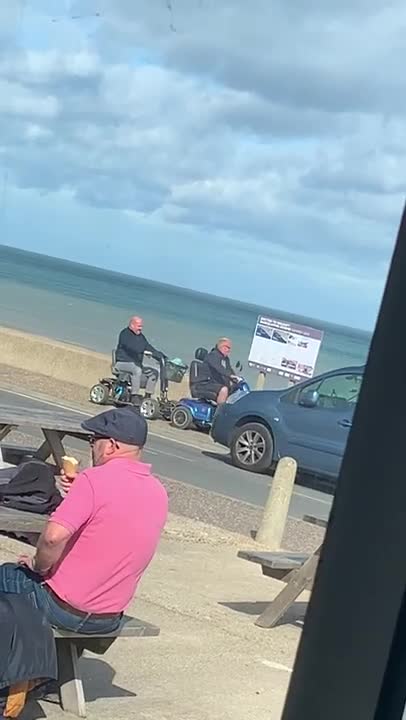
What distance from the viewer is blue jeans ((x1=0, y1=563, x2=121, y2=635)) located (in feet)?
14.2

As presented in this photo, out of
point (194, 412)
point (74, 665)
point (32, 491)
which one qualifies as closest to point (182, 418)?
point (194, 412)

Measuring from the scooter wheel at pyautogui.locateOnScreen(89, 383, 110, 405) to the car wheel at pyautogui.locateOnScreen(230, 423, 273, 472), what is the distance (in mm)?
4140

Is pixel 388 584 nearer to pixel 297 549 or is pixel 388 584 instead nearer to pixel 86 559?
pixel 86 559

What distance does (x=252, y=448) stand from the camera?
15.6 m

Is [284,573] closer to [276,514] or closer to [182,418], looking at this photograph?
[276,514]

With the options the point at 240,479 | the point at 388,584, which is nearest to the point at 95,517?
the point at 388,584

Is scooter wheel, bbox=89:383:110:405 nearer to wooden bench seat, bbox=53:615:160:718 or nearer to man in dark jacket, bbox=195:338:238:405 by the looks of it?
man in dark jacket, bbox=195:338:238:405

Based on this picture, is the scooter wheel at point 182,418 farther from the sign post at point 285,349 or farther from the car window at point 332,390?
the car window at point 332,390

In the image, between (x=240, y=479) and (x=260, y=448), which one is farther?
(x=260, y=448)

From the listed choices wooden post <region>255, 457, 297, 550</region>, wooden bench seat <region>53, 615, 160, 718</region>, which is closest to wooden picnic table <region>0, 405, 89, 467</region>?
wooden post <region>255, 457, 297, 550</region>

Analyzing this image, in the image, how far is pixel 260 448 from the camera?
15484mm

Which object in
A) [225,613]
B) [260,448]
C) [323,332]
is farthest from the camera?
[323,332]

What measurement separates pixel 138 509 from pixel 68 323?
183ft

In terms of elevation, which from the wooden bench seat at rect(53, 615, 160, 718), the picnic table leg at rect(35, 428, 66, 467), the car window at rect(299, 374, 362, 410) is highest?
the car window at rect(299, 374, 362, 410)
